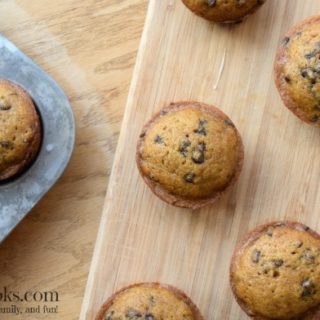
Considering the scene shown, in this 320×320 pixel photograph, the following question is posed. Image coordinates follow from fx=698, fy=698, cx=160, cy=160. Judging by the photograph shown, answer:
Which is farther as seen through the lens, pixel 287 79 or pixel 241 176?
pixel 241 176

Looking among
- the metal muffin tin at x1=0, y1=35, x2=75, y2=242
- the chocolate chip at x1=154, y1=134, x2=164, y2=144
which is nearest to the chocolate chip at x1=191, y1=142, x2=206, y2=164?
the chocolate chip at x1=154, y1=134, x2=164, y2=144

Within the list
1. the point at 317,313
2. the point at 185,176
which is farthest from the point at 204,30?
the point at 317,313

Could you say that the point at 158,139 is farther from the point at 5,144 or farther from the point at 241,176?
the point at 5,144

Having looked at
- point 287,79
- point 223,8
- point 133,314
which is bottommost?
point 133,314

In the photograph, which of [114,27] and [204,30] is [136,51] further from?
[204,30]

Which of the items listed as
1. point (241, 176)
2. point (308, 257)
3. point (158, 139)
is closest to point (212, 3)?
point (158, 139)

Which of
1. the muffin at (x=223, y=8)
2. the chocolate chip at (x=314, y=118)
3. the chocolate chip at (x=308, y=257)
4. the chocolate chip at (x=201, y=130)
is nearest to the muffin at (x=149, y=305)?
the chocolate chip at (x=308, y=257)

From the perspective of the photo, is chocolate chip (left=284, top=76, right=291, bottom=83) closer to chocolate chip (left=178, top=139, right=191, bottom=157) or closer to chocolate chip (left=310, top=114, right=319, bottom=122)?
chocolate chip (left=310, top=114, right=319, bottom=122)
